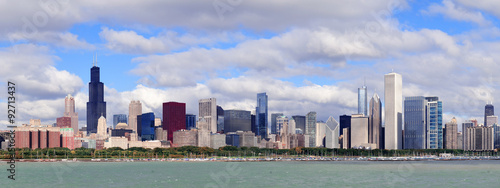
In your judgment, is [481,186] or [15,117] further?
[481,186]

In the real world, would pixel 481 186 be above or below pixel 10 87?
below

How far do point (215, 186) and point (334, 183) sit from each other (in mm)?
28157

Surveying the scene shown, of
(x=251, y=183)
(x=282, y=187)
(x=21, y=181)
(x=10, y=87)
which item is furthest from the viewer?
(x=21, y=181)

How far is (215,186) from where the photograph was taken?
428 feet

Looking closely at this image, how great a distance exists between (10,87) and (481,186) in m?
99.1

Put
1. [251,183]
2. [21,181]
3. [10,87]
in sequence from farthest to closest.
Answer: [21,181] → [251,183] → [10,87]

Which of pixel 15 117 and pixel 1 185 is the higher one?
pixel 15 117

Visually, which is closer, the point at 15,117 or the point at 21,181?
the point at 15,117

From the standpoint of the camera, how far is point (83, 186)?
12975cm

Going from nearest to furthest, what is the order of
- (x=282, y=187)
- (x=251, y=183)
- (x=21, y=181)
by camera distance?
(x=282, y=187) < (x=251, y=183) < (x=21, y=181)

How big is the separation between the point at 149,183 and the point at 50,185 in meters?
21.6

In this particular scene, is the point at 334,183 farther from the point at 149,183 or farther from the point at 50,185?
the point at 50,185

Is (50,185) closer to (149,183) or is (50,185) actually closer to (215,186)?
(149,183)

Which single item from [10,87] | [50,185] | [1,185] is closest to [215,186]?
[50,185]
